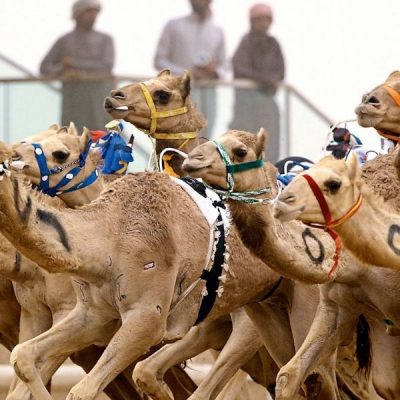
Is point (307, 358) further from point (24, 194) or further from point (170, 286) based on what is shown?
point (24, 194)

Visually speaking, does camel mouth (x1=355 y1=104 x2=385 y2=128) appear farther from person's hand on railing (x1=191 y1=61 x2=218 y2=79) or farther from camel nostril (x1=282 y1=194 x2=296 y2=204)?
person's hand on railing (x1=191 y1=61 x2=218 y2=79)

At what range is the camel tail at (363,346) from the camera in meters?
12.6

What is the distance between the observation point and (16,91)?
17.2 m

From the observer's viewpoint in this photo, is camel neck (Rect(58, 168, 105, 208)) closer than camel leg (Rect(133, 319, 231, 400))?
No

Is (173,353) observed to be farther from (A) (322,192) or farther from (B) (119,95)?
(A) (322,192)

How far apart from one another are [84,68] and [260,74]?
5.12 feet

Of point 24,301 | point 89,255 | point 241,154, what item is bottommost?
point 24,301

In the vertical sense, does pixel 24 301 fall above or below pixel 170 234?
below

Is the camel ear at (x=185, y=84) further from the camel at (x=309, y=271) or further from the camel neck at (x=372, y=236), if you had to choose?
the camel neck at (x=372, y=236)

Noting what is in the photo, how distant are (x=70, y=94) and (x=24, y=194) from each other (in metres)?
5.78

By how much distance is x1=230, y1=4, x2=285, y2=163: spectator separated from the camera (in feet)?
56.4

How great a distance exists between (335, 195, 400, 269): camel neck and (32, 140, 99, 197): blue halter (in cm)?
266

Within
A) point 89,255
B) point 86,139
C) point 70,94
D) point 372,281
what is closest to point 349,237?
point 372,281

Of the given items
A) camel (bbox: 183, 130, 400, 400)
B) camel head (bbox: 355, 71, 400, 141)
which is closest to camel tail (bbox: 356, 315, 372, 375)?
camel (bbox: 183, 130, 400, 400)
